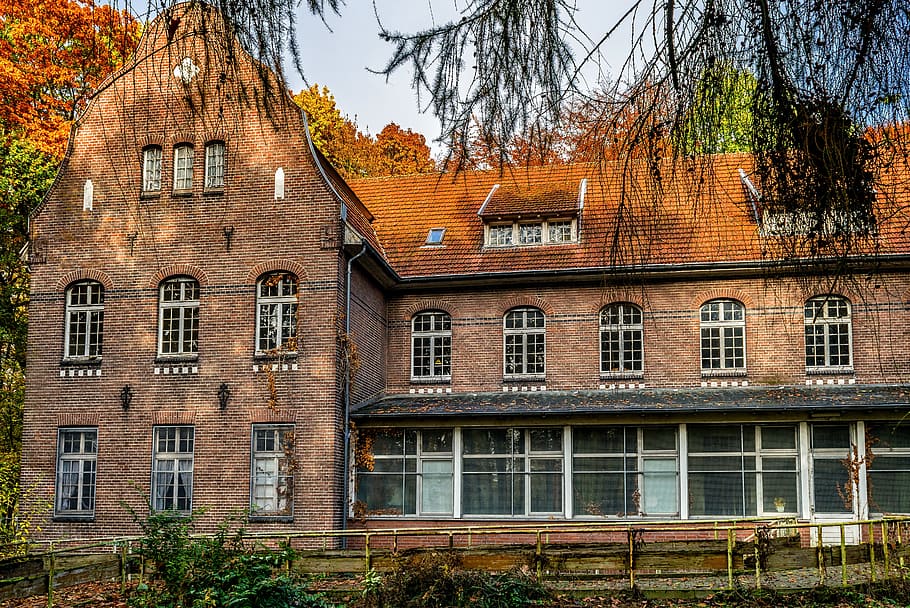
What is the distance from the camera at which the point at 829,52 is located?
353cm

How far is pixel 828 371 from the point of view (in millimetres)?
19203

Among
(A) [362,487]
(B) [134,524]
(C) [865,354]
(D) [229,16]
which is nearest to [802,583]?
(C) [865,354]

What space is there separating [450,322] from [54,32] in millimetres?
12551

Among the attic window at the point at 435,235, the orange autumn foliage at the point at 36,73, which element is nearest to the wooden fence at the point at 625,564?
the attic window at the point at 435,235

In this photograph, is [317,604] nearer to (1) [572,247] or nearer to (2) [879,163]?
(2) [879,163]

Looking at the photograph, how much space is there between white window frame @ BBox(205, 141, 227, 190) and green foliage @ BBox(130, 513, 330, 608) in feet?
32.6

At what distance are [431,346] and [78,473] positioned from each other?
7.83 metres

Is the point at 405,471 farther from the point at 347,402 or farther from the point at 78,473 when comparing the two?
the point at 78,473

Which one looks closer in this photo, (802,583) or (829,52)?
(829,52)

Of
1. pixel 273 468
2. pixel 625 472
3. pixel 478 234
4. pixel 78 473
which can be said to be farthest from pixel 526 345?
pixel 78 473

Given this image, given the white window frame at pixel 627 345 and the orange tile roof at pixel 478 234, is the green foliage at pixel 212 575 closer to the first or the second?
the orange tile roof at pixel 478 234

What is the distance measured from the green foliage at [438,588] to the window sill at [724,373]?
10.0 metres

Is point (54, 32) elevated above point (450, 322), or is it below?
above

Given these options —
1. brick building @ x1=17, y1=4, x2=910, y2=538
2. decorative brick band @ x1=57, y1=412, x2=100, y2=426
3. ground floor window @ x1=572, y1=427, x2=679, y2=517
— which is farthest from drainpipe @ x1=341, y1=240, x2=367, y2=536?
decorative brick band @ x1=57, y1=412, x2=100, y2=426
